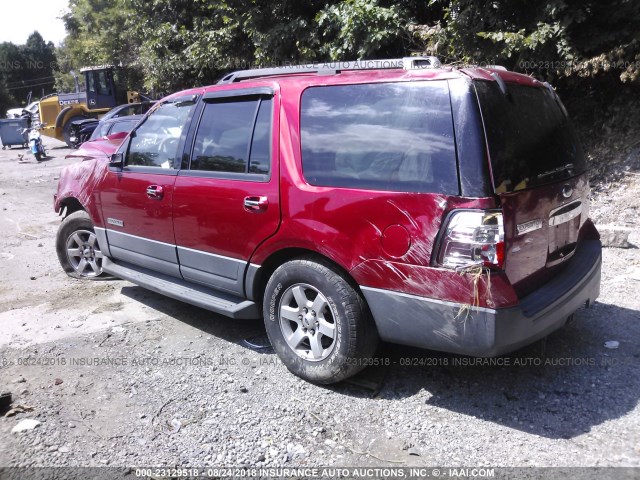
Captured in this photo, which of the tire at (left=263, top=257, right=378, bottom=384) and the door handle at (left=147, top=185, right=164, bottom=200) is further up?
the door handle at (left=147, top=185, right=164, bottom=200)

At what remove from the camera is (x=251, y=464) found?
9.39ft

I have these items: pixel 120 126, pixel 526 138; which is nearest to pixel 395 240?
pixel 526 138

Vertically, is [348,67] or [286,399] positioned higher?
[348,67]

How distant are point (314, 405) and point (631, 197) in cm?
585

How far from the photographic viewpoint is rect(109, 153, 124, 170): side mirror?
492cm

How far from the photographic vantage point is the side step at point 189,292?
154 inches

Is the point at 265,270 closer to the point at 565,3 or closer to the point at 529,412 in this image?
the point at 529,412

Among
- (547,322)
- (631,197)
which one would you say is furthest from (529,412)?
(631,197)

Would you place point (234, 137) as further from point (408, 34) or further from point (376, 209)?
point (408, 34)

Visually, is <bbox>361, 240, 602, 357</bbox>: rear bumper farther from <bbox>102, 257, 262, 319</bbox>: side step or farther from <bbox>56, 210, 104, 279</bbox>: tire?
<bbox>56, 210, 104, 279</bbox>: tire

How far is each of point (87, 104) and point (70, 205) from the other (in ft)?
64.8

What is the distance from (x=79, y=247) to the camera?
5969 millimetres

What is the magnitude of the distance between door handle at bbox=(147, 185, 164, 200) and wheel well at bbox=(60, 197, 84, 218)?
1739mm

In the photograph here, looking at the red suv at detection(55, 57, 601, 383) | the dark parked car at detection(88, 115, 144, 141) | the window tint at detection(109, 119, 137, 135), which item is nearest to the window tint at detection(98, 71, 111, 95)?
the dark parked car at detection(88, 115, 144, 141)
